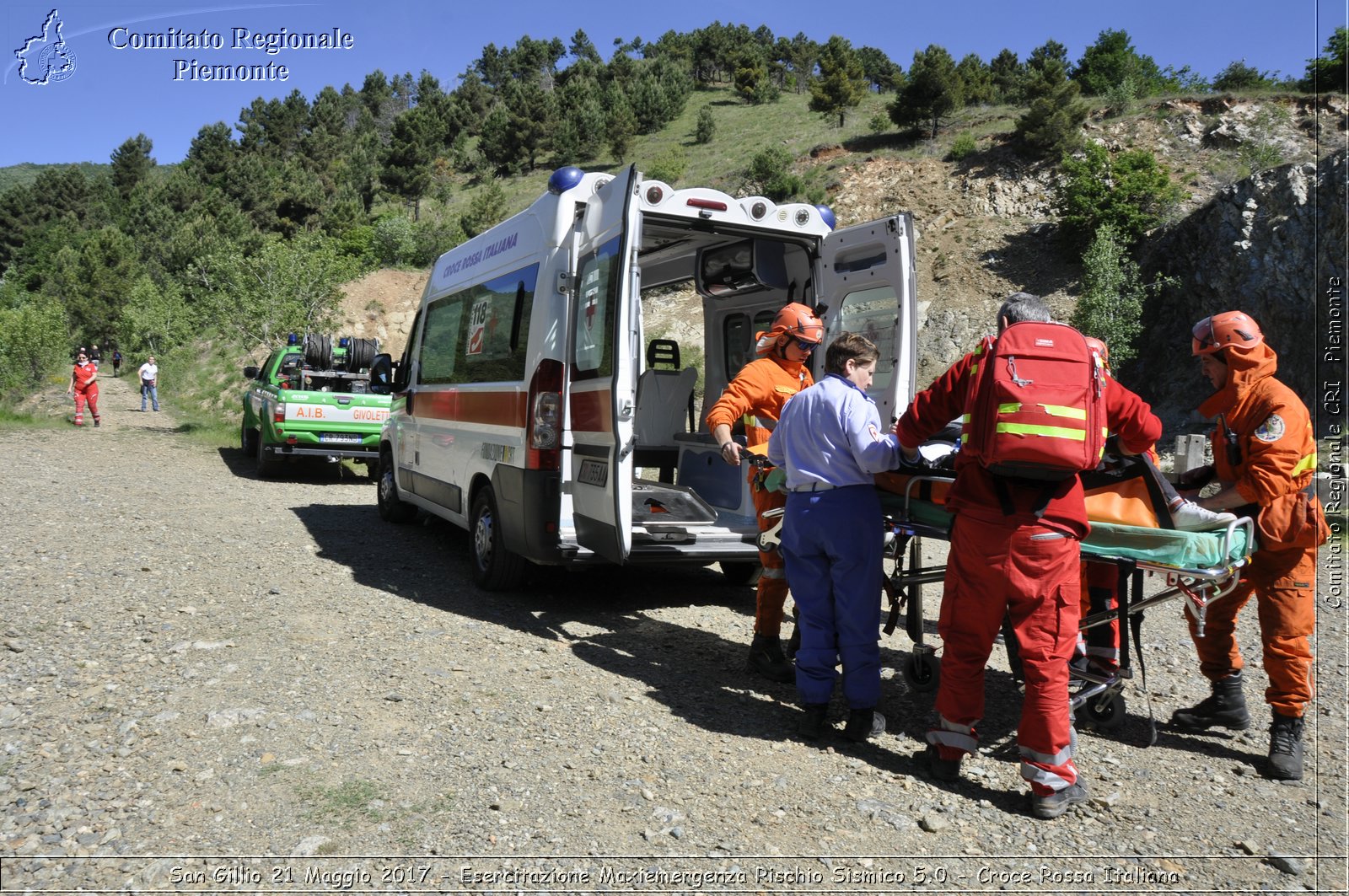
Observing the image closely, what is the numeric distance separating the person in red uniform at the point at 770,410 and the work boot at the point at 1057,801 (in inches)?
68.6

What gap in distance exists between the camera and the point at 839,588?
4188 mm

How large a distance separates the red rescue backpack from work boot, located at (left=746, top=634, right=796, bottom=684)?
1.97m

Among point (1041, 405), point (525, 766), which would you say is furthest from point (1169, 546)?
point (525, 766)

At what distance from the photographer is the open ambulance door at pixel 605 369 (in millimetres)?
5301

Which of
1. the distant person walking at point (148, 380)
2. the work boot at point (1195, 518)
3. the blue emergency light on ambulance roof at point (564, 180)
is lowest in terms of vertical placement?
the work boot at point (1195, 518)

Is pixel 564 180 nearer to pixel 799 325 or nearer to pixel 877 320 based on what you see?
pixel 799 325

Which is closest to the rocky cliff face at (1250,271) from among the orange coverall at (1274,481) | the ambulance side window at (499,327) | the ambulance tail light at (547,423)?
the orange coverall at (1274,481)

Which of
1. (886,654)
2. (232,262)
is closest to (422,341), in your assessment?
(886,654)

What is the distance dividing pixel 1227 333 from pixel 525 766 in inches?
143

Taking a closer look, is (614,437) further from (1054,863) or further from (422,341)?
(422,341)

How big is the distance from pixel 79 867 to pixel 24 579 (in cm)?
454

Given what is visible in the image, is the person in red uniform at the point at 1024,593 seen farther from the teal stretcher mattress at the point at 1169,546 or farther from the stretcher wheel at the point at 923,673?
the stretcher wheel at the point at 923,673

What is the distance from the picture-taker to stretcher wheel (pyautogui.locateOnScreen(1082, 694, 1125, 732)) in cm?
440

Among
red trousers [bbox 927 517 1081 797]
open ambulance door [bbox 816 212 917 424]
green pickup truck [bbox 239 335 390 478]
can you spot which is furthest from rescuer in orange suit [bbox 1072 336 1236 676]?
green pickup truck [bbox 239 335 390 478]
